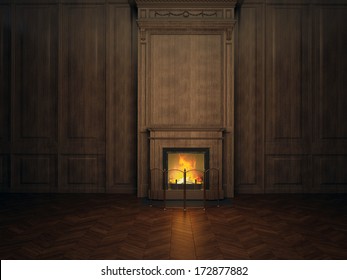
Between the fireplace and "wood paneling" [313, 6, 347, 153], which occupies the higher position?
"wood paneling" [313, 6, 347, 153]

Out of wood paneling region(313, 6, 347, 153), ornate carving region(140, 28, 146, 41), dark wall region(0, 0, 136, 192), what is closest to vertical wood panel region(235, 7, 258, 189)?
wood paneling region(313, 6, 347, 153)

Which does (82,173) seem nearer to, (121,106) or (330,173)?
(121,106)

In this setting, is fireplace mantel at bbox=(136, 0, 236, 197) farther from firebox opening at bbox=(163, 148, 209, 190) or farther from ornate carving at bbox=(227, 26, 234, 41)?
firebox opening at bbox=(163, 148, 209, 190)

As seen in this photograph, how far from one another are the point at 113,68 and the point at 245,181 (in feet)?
9.75

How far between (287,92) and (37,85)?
4295 millimetres

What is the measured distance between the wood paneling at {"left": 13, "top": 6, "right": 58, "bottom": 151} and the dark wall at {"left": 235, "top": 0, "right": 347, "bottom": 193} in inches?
126

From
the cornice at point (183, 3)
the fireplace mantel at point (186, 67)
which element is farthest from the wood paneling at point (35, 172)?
the cornice at point (183, 3)

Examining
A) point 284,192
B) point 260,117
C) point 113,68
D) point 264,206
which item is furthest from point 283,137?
point 113,68

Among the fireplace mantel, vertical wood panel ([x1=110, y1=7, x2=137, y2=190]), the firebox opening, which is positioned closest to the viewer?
the firebox opening

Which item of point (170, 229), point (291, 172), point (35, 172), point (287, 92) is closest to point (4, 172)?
point (35, 172)

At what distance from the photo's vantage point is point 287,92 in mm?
5750

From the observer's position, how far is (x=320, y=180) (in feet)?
18.9

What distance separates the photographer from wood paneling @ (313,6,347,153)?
18.8ft

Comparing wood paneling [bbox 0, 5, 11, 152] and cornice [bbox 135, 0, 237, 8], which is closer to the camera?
cornice [bbox 135, 0, 237, 8]
